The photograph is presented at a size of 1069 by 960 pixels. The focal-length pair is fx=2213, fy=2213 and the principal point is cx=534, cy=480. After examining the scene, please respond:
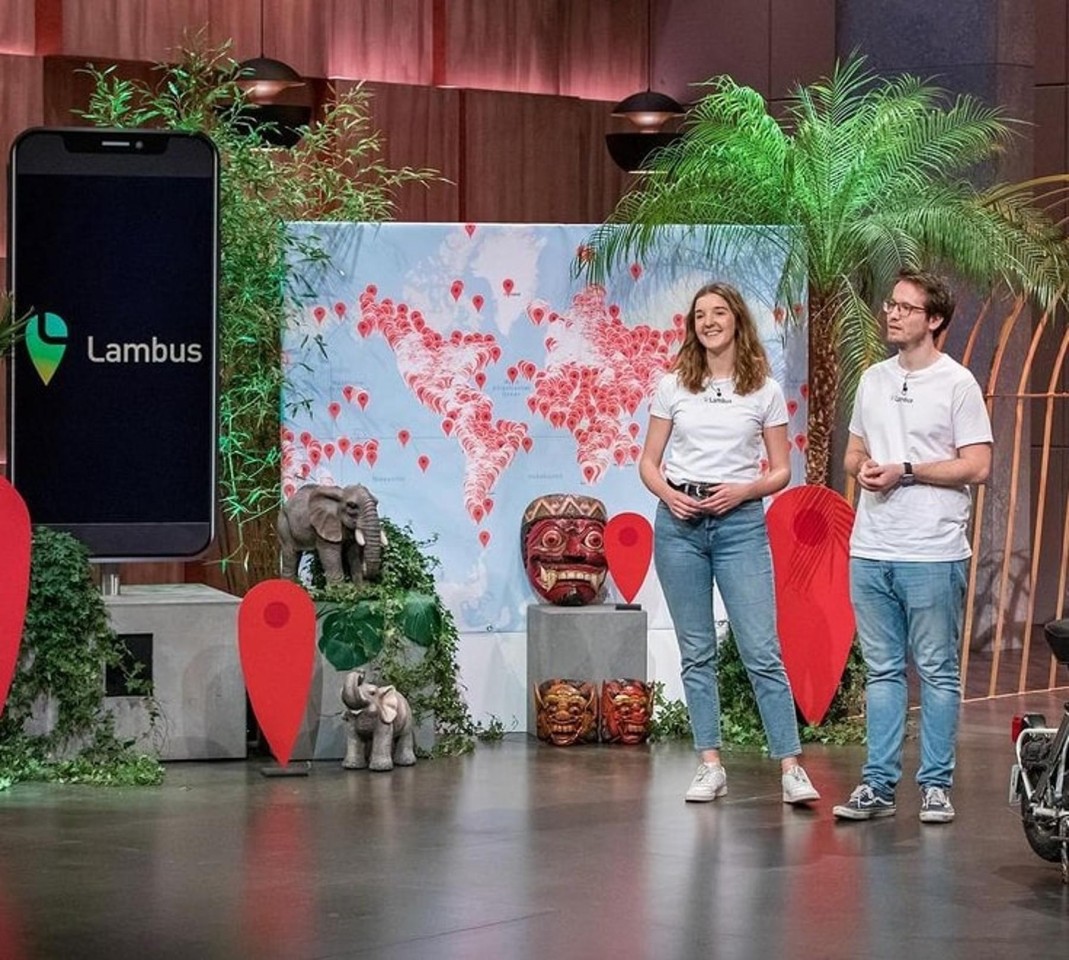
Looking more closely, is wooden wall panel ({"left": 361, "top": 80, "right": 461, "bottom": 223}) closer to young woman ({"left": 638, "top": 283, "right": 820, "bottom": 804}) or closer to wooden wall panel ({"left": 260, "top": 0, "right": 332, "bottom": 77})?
wooden wall panel ({"left": 260, "top": 0, "right": 332, "bottom": 77})

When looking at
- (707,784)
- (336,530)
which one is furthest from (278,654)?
(707,784)

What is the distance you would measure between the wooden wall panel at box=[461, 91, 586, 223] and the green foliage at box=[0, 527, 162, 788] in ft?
23.4

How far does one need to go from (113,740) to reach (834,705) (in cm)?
275

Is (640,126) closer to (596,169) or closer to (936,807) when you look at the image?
(596,169)

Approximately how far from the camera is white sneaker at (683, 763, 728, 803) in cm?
691

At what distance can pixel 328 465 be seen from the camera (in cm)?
842

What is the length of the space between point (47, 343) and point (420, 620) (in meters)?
1.62

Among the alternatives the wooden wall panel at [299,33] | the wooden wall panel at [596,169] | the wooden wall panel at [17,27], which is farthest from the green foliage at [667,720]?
the wooden wall panel at [596,169]

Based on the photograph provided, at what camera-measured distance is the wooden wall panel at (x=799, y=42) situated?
14.4m

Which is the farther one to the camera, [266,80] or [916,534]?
[266,80]

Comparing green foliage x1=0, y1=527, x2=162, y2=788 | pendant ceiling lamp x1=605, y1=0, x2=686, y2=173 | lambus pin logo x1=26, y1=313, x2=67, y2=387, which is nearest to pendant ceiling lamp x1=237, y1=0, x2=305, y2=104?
pendant ceiling lamp x1=605, y1=0, x2=686, y2=173

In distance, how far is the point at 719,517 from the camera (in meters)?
6.80

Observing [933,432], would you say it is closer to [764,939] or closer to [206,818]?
[764,939]

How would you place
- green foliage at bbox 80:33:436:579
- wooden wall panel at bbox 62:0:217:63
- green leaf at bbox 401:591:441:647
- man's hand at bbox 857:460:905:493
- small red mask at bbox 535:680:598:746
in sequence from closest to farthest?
man's hand at bbox 857:460:905:493 → green leaf at bbox 401:591:441:647 → small red mask at bbox 535:680:598:746 → green foliage at bbox 80:33:436:579 → wooden wall panel at bbox 62:0:217:63
